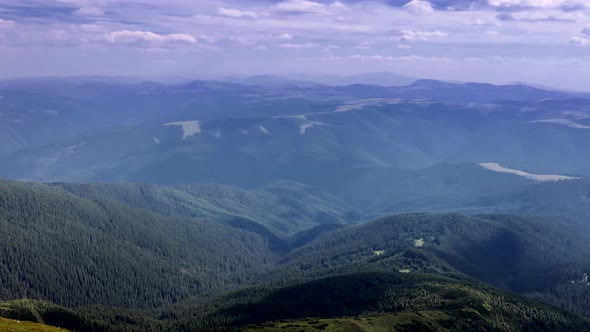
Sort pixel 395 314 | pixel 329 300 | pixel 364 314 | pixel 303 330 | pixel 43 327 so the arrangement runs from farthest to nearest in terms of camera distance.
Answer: pixel 329 300 < pixel 364 314 < pixel 395 314 < pixel 303 330 < pixel 43 327

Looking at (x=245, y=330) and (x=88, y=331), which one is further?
(x=88, y=331)

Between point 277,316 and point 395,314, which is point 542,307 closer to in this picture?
point 395,314

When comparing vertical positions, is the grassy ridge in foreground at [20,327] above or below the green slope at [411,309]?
above

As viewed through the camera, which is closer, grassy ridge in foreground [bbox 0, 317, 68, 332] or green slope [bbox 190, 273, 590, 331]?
grassy ridge in foreground [bbox 0, 317, 68, 332]

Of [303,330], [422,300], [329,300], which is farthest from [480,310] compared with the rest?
[303,330]

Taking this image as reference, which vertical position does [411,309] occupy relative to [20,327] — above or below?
below

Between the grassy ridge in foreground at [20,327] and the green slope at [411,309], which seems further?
the green slope at [411,309]

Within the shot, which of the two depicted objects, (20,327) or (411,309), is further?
(411,309)

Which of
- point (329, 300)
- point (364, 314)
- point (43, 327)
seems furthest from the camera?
point (329, 300)

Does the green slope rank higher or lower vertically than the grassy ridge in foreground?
lower

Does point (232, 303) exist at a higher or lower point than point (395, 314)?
lower
